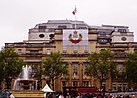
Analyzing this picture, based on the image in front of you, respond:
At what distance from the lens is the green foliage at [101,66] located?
286ft

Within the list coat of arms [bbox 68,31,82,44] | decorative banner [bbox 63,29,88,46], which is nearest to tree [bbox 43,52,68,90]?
decorative banner [bbox 63,29,88,46]

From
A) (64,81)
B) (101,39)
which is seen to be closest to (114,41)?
(101,39)

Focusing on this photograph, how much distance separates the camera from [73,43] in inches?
3875

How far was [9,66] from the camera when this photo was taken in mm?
85625

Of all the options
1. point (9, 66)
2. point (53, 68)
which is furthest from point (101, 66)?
point (9, 66)

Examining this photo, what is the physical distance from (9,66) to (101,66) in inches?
724

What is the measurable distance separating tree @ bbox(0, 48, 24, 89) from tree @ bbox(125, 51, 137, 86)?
73.5ft

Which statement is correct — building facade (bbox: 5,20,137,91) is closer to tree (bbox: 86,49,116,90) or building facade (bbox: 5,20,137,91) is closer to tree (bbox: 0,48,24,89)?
tree (bbox: 86,49,116,90)

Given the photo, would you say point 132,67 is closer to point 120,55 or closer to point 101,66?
point 101,66

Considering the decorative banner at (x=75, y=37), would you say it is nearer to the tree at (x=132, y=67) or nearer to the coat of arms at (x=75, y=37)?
the coat of arms at (x=75, y=37)

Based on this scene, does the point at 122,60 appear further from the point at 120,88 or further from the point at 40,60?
the point at 40,60

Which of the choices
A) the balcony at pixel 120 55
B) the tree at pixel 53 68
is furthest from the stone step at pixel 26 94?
the balcony at pixel 120 55

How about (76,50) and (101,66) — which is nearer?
(101,66)

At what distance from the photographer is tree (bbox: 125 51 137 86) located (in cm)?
→ 8900
